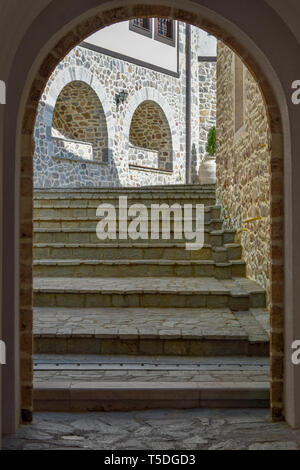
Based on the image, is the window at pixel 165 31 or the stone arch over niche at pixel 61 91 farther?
the window at pixel 165 31

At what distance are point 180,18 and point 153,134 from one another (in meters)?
12.0

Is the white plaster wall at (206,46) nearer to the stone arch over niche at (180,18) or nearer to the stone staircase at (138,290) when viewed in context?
the stone staircase at (138,290)

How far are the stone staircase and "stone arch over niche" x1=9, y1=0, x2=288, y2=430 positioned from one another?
1.67 feet

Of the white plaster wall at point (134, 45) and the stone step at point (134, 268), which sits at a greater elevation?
the white plaster wall at point (134, 45)

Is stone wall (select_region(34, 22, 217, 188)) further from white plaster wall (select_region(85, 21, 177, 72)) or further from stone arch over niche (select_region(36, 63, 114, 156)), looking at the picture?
white plaster wall (select_region(85, 21, 177, 72))

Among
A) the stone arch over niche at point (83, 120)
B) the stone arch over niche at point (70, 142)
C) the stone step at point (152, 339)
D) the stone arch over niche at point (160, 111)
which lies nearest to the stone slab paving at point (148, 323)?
the stone step at point (152, 339)

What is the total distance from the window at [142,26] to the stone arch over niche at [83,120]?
2525 mm

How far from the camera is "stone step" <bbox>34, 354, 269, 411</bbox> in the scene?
3037 millimetres

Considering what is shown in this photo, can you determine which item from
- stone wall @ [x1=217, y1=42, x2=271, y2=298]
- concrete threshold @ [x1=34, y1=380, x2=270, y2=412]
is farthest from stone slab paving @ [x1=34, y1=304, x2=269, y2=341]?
concrete threshold @ [x1=34, y1=380, x2=270, y2=412]

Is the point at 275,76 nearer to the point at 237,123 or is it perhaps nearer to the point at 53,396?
the point at 53,396

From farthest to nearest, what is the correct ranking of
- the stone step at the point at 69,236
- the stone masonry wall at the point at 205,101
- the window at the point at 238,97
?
the stone masonry wall at the point at 205,101, the stone step at the point at 69,236, the window at the point at 238,97

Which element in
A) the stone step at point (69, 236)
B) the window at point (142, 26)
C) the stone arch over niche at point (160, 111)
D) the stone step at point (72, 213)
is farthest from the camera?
the stone arch over niche at point (160, 111)

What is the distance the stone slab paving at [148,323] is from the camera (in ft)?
12.9

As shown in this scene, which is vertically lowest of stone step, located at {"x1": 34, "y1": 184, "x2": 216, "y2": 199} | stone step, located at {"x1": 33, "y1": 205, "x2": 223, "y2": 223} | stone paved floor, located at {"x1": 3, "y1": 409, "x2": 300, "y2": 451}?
stone paved floor, located at {"x1": 3, "y1": 409, "x2": 300, "y2": 451}
